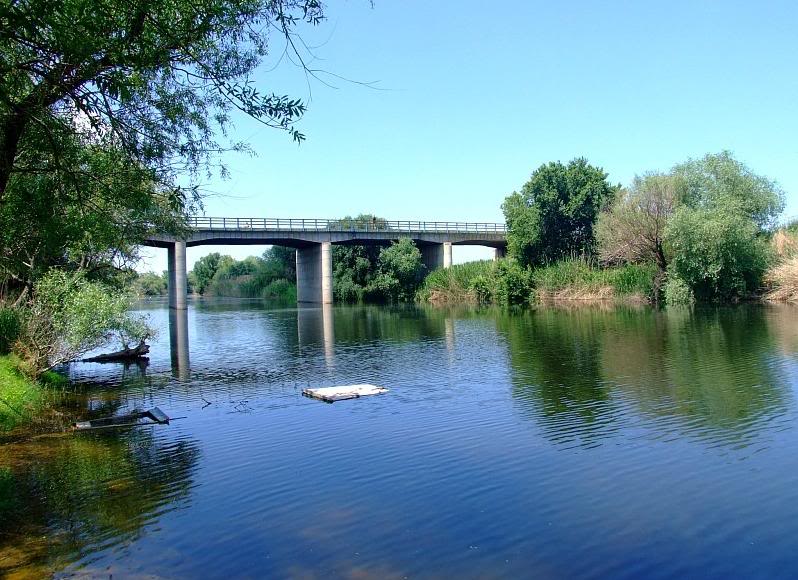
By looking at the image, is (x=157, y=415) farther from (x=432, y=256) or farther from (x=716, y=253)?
(x=432, y=256)

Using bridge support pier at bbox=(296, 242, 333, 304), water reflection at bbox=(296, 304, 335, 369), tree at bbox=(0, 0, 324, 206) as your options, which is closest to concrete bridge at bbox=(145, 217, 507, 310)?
bridge support pier at bbox=(296, 242, 333, 304)

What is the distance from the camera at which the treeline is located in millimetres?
54281

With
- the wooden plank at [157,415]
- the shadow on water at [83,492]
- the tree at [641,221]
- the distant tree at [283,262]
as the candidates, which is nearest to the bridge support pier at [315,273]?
the distant tree at [283,262]

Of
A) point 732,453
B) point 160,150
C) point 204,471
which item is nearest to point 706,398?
point 732,453

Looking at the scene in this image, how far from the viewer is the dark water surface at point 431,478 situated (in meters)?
8.82

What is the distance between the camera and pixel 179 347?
35.8 meters

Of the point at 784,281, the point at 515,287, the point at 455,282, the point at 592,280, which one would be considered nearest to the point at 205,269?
the point at 455,282

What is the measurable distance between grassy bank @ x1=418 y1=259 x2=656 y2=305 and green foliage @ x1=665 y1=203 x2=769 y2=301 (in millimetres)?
5082

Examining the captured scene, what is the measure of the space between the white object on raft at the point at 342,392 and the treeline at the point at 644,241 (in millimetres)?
41142

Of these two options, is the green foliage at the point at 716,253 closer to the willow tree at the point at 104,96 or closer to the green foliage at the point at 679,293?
the green foliage at the point at 679,293

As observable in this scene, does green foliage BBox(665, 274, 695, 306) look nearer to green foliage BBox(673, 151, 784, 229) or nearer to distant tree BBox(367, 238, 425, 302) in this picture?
green foliage BBox(673, 151, 784, 229)

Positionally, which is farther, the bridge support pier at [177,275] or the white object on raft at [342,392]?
the bridge support pier at [177,275]

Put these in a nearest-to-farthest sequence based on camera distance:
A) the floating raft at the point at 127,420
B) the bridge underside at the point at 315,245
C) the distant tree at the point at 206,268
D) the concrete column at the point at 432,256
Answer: the floating raft at the point at 127,420, the bridge underside at the point at 315,245, the concrete column at the point at 432,256, the distant tree at the point at 206,268

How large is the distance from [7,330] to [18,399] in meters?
3.66
